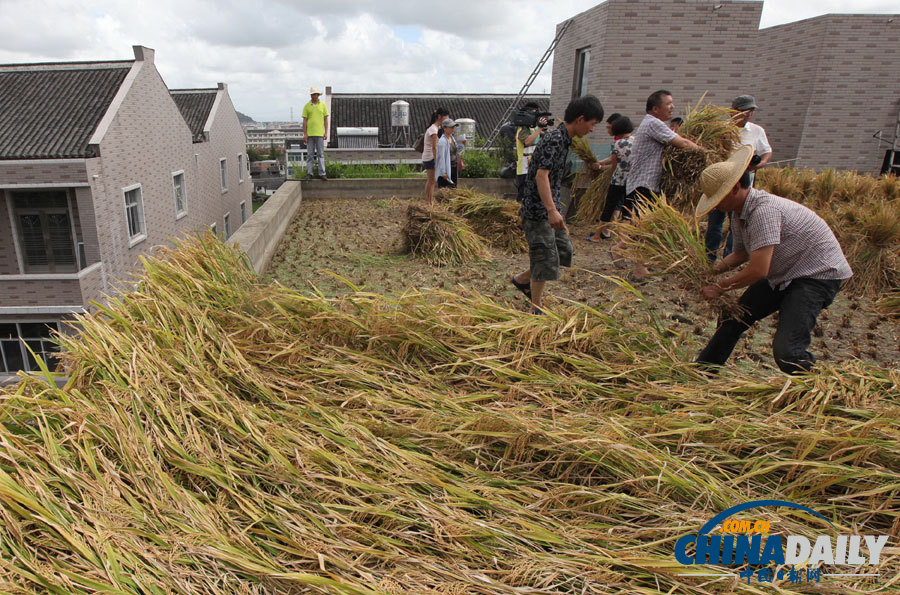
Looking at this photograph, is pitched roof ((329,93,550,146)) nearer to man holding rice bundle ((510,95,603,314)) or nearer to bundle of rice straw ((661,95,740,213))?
bundle of rice straw ((661,95,740,213))

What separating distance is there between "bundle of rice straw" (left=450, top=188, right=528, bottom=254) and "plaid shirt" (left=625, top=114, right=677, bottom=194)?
1673 mm

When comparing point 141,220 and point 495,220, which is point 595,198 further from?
point 141,220

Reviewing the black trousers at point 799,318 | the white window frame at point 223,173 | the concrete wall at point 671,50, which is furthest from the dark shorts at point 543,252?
the white window frame at point 223,173

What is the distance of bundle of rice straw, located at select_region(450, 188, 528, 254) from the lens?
6.66 m

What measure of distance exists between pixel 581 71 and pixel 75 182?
1497 centimetres

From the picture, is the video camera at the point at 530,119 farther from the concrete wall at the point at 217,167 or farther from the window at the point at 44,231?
the concrete wall at the point at 217,167

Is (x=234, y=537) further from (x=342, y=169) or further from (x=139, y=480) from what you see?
(x=342, y=169)

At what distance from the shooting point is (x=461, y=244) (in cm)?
608

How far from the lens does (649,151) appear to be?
523 cm

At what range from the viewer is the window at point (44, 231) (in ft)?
57.9

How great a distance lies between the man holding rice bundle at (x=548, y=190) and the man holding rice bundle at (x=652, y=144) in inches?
57.6

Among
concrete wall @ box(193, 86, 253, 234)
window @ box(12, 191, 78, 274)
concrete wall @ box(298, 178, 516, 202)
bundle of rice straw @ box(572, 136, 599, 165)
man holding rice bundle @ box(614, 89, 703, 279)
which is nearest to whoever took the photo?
man holding rice bundle @ box(614, 89, 703, 279)

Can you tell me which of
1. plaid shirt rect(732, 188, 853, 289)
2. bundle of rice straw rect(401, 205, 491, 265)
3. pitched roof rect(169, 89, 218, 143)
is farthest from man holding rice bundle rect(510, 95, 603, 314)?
pitched roof rect(169, 89, 218, 143)

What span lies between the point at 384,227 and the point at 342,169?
4.37 meters
